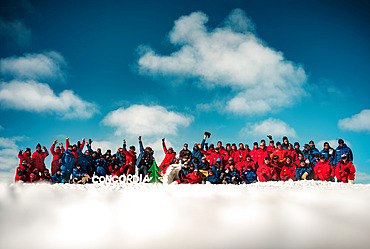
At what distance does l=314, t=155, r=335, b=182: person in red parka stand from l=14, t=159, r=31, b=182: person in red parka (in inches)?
392

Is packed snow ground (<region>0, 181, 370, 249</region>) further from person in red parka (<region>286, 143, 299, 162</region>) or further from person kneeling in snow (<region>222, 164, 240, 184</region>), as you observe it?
person in red parka (<region>286, 143, 299, 162</region>)

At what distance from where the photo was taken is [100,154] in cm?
1124

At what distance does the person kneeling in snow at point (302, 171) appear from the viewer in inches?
391

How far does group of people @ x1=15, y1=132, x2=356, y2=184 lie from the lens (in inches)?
387

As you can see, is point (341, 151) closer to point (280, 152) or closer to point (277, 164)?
point (280, 152)

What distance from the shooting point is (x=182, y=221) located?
85.6 inches

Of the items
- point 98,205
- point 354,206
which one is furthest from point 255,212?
point 98,205

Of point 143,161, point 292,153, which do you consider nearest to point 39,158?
point 143,161

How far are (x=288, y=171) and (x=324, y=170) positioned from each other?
1.15 meters

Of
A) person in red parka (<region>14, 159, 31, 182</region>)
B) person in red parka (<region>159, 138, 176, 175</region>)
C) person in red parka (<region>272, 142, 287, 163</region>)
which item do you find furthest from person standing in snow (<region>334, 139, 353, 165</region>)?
person in red parka (<region>14, 159, 31, 182</region>)

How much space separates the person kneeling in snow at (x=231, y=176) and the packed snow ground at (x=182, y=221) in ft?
23.4

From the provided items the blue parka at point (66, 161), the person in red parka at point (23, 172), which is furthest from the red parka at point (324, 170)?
the person in red parka at point (23, 172)

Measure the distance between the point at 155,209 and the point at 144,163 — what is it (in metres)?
8.52

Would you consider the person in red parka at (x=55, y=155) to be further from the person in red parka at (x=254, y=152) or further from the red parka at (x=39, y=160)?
the person in red parka at (x=254, y=152)
